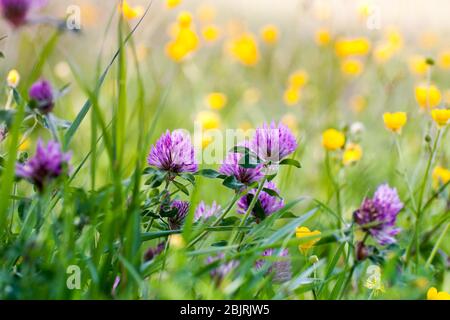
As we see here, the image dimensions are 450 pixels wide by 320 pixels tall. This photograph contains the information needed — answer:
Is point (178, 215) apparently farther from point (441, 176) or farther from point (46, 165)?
point (441, 176)

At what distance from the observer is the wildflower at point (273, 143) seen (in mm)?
972

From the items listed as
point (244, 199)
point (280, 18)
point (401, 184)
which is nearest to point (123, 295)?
point (244, 199)

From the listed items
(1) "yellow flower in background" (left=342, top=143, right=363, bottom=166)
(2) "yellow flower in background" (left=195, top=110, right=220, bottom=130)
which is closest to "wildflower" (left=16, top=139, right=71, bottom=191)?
(1) "yellow flower in background" (left=342, top=143, right=363, bottom=166)

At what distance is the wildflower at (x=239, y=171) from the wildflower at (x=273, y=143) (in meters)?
0.04

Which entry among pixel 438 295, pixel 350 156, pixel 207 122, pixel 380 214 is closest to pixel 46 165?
pixel 380 214

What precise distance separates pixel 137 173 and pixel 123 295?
6.0 inches

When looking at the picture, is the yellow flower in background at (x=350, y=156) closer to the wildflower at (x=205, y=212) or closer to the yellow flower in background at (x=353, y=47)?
the wildflower at (x=205, y=212)

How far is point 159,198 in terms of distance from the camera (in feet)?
3.31

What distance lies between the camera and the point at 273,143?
979 mm

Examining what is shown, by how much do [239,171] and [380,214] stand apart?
0.21m

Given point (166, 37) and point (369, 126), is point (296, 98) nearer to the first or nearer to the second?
point (369, 126)

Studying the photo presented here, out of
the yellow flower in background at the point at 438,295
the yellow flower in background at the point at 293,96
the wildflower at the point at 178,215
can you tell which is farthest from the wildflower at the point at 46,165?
the yellow flower in background at the point at 293,96

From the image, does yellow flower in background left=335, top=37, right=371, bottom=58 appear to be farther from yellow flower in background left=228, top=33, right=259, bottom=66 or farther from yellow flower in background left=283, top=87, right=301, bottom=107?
yellow flower in background left=228, top=33, right=259, bottom=66

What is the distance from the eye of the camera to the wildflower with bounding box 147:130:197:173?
0.99 m
